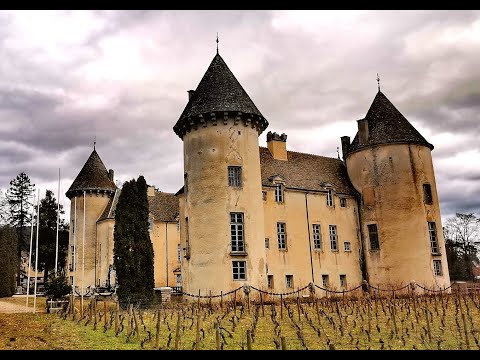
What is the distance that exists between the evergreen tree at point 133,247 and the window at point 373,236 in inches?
674

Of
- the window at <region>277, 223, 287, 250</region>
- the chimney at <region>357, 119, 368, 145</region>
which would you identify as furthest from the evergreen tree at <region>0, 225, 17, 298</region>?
the chimney at <region>357, 119, 368, 145</region>

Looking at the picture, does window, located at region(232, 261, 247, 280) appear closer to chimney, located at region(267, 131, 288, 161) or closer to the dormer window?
the dormer window

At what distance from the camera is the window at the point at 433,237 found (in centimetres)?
3214

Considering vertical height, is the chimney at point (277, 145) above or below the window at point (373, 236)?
above

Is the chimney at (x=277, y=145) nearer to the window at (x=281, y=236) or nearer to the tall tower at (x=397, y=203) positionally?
the tall tower at (x=397, y=203)

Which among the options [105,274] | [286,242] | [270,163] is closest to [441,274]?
[286,242]

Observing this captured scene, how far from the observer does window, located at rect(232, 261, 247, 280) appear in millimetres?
26078

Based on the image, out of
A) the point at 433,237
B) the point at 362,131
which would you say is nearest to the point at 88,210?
the point at 362,131

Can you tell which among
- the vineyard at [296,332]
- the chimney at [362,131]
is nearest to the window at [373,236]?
the chimney at [362,131]

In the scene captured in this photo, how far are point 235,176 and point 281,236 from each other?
6289 mm

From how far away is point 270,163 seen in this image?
33906mm

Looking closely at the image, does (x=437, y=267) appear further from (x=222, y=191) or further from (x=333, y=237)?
(x=222, y=191)

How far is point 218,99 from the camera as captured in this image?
92.2 ft
